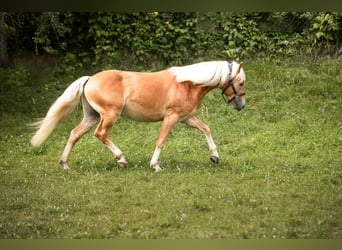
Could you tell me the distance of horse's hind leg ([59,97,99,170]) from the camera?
227 inches

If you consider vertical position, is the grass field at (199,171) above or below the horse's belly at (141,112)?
below

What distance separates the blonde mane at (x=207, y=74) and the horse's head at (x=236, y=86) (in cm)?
3

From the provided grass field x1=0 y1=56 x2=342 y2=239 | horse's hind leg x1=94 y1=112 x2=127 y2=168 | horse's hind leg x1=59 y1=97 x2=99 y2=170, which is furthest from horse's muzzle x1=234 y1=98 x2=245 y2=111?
horse's hind leg x1=59 y1=97 x2=99 y2=170

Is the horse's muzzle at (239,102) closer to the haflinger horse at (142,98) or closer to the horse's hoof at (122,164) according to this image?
the haflinger horse at (142,98)

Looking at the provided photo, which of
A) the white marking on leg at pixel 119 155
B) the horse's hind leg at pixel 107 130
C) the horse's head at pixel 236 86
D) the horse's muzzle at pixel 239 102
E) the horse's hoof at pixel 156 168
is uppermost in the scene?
the horse's head at pixel 236 86

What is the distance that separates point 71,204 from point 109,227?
2.03ft

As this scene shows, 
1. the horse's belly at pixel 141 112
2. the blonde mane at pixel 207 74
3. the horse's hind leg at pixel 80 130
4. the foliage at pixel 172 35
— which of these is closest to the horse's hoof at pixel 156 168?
the horse's belly at pixel 141 112

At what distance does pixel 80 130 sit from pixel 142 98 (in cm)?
74

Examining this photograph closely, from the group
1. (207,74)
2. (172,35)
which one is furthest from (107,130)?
(172,35)

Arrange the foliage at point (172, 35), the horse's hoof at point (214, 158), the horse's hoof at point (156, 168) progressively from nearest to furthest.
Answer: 1. the horse's hoof at point (156, 168)
2. the horse's hoof at point (214, 158)
3. the foliage at point (172, 35)

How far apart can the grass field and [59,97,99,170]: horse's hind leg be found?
0.13 metres

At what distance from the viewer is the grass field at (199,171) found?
173 inches

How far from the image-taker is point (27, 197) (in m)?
5.02
